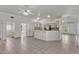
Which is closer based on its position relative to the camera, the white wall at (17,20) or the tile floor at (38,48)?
the tile floor at (38,48)

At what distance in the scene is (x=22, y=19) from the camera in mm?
13461

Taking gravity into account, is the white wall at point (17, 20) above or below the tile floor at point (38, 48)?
above

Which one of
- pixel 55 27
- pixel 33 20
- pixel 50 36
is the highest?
pixel 33 20

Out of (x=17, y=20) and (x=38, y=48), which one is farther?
(x=17, y=20)

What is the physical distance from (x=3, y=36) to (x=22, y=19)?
3864 millimetres

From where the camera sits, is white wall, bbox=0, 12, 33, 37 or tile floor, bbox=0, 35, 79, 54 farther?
white wall, bbox=0, 12, 33, 37

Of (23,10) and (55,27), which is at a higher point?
(23,10)

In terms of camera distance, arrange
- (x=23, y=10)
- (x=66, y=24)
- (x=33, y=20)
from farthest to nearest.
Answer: (x=66, y=24) → (x=33, y=20) → (x=23, y=10)

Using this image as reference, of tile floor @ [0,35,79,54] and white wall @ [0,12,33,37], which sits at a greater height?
white wall @ [0,12,33,37]

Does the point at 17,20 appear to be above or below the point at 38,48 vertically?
above
